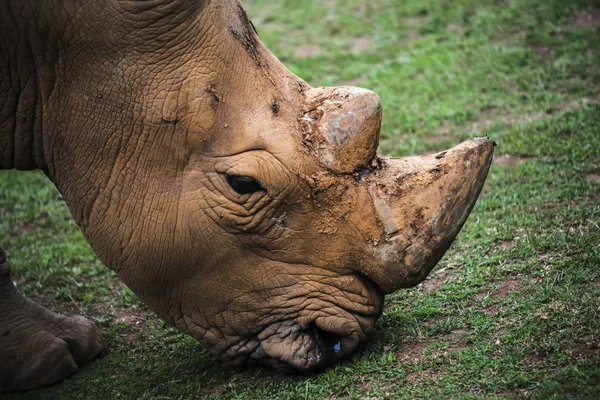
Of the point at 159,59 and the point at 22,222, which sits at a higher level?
the point at 159,59

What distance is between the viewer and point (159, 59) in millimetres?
4309

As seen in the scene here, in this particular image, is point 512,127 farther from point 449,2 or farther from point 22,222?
point 22,222

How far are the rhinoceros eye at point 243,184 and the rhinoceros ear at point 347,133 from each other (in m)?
0.36

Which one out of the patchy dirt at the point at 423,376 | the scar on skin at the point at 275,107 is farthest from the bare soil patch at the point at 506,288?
the scar on skin at the point at 275,107

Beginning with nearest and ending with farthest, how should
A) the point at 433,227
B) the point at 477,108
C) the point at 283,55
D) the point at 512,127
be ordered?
the point at 433,227
the point at 512,127
the point at 477,108
the point at 283,55

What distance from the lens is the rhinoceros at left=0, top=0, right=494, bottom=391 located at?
14.0 ft

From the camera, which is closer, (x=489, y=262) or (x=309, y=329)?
(x=309, y=329)

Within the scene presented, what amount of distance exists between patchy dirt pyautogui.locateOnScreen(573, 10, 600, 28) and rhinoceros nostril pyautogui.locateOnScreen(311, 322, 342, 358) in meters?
6.28

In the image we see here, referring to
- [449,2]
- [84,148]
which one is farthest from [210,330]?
[449,2]

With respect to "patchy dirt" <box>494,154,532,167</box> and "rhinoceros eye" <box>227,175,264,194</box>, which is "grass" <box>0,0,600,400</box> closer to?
"patchy dirt" <box>494,154,532,167</box>

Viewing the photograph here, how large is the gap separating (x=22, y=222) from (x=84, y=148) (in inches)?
145

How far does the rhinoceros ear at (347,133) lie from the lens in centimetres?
429

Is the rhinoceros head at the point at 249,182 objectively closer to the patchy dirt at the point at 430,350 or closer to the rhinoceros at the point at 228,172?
the rhinoceros at the point at 228,172

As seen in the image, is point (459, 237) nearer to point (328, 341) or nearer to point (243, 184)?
point (328, 341)
